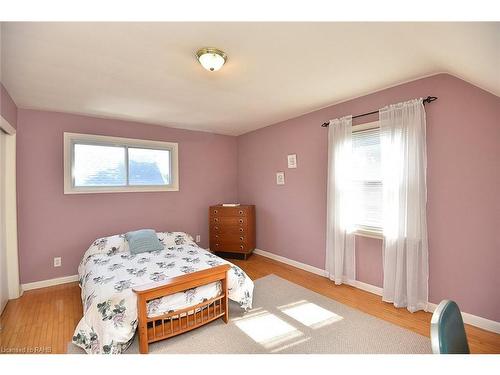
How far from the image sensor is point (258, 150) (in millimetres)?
4473

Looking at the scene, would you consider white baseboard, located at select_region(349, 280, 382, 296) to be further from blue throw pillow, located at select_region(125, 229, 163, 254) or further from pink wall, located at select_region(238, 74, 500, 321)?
blue throw pillow, located at select_region(125, 229, 163, 254)

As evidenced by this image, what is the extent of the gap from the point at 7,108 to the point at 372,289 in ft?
15.0

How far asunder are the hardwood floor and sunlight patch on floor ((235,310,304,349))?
2.77ft

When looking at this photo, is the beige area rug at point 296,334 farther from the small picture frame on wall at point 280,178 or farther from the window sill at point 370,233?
the small picture frame on wall at point 280,178

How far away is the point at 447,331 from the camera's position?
80 cm

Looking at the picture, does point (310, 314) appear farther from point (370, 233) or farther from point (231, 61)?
point (231, 61)

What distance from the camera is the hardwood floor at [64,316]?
192 cm

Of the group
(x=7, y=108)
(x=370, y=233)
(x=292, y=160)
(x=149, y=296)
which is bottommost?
(x=149, y=296)

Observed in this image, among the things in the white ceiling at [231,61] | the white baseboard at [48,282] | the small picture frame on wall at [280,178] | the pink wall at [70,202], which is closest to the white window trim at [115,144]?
the pink wall at [70,202]

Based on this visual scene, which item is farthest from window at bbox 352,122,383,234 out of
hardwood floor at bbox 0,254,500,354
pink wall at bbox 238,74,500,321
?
hardwood floor at bbox 0,254,500,354

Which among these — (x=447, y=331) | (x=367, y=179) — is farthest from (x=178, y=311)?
(x=367, y=179)

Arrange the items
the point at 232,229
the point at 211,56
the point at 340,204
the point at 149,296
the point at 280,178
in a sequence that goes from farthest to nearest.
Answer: the point at 232,229
the point at 280,178
the point at 340,204
the point at 149,296
the point at 211,56

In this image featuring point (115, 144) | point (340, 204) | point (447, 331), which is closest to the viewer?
point (447, 331)

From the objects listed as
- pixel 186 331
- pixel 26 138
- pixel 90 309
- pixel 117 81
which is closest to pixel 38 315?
pixel 90 309
